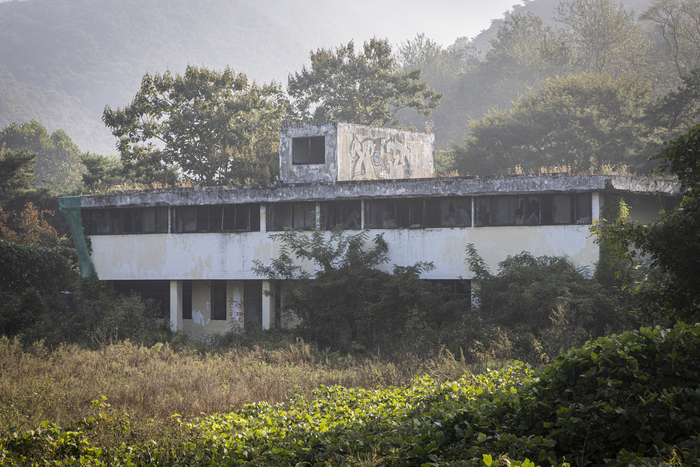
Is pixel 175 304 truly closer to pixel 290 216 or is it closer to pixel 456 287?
pixel 290 216

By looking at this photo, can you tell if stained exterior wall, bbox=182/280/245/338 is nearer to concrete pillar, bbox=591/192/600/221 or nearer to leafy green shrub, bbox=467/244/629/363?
leafy green shrub, bbox=467/244/629/363

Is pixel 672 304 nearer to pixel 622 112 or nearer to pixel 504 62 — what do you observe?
pixel 622 112

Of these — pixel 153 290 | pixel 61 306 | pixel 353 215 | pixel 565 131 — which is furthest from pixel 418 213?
pixel 565 131

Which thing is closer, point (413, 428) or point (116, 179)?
point (413, 428)

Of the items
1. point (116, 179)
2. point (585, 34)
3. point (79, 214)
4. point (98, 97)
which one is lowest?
point (79, 214)

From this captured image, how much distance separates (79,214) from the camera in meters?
21.1

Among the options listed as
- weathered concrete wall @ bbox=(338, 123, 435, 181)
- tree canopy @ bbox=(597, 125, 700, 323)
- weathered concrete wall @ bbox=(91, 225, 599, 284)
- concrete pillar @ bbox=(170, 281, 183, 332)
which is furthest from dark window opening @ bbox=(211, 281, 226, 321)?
tree canopy @ bbox=(597, 125, 700, 323)

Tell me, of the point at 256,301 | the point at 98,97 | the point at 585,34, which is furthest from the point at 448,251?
A: the point at 98,97

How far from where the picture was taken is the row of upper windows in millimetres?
16391

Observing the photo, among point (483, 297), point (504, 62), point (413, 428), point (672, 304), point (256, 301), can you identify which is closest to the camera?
point (413, 428)

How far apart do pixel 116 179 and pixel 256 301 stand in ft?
75.2

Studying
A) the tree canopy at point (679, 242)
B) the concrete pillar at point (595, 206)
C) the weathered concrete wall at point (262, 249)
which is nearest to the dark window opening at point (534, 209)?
the concrete pillar at point (595, 206)

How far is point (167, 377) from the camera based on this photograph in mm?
12086

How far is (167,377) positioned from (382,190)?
326 inches
